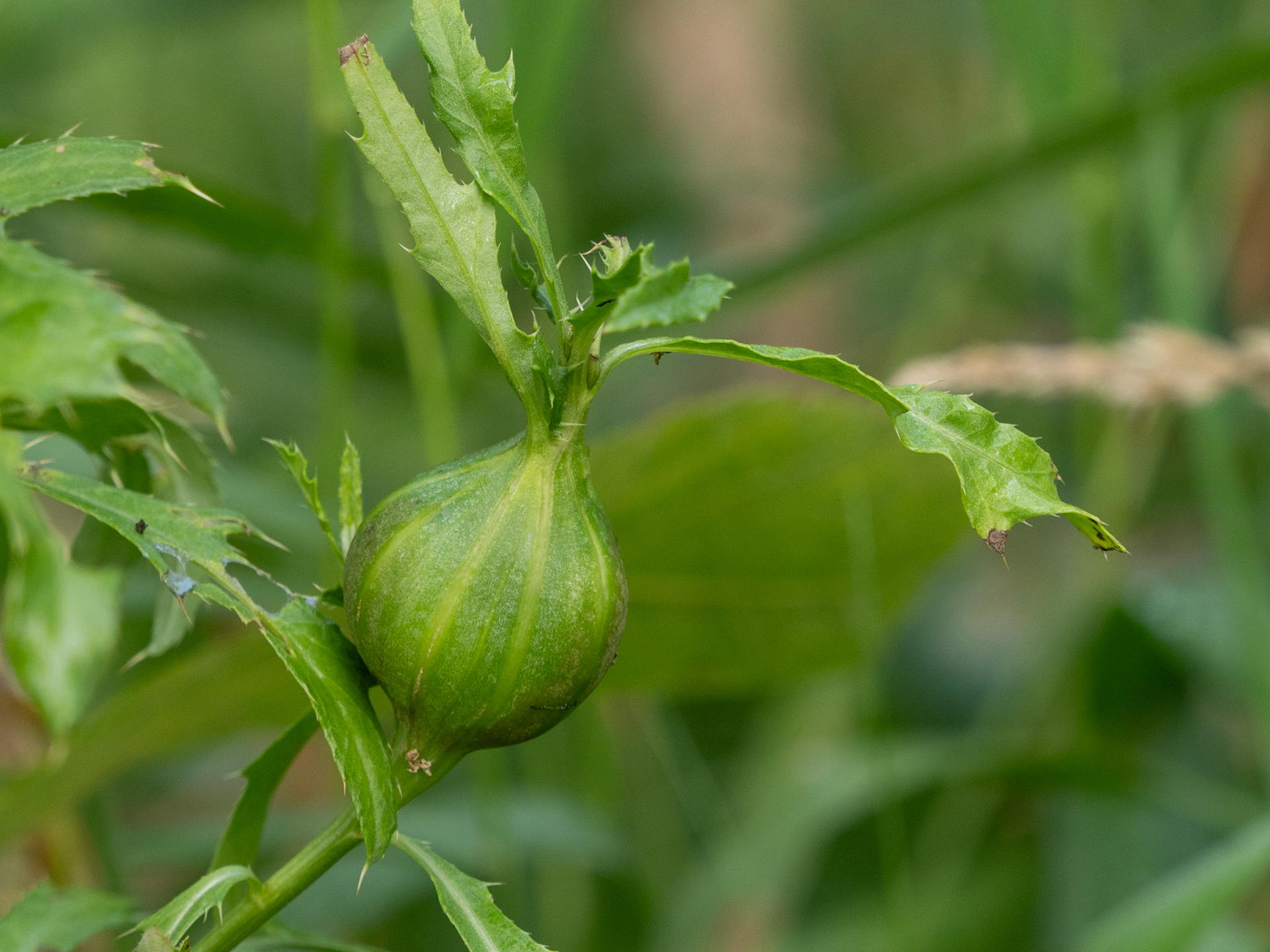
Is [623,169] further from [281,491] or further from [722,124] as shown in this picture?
[281,491]

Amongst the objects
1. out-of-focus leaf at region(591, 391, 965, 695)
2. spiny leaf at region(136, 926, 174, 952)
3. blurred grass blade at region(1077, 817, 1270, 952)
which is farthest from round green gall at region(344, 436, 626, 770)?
blurred grass blade at region(1077, 817, 1270, 952)

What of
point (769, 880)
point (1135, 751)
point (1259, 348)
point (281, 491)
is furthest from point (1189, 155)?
point (281, 491)

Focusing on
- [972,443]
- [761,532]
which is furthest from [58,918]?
[761,532]

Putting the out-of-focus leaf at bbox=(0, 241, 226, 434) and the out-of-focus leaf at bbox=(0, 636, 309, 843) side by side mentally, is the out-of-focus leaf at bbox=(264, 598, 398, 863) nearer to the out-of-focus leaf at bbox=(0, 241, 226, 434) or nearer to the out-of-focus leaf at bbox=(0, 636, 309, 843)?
the out-of-focus leaf at bbox=(0, 241, 226, 434)

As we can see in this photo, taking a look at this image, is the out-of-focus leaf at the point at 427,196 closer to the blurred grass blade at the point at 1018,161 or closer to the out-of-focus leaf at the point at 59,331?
the out-of-focus leaf at the point at 59,331

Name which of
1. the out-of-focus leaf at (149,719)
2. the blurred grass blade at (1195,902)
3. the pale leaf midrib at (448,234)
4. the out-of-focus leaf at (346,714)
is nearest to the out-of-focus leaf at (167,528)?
the out-of-focus leaf at (346,714)

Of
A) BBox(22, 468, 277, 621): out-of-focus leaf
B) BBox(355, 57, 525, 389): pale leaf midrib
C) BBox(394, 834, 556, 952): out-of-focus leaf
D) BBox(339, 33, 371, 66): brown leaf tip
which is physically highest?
BBox(339, 33, 371, 66): brown leaf tip
